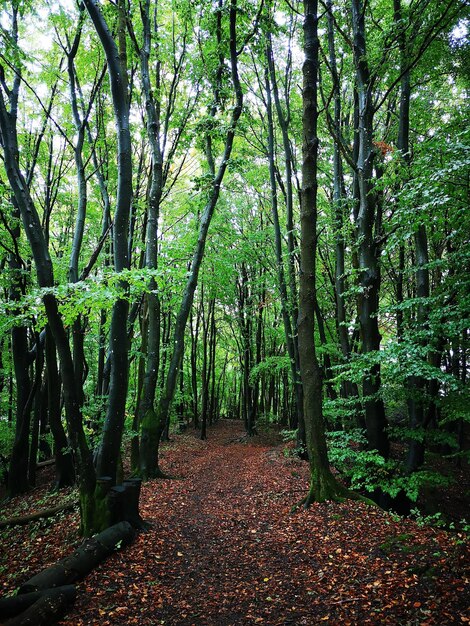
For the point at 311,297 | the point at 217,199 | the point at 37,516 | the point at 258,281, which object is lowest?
the point at 37,516

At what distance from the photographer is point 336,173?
11.3 metres

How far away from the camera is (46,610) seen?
3480 millimetres

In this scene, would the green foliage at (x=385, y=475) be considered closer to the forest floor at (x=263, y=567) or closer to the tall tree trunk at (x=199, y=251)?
the forest floor at (x=263, y=567)

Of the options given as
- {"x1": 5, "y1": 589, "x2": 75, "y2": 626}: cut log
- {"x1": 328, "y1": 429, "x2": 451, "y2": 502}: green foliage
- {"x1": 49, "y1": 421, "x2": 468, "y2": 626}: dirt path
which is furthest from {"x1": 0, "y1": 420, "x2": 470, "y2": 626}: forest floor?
{"x1": 328, "y1": 429, "x2": 451, "y2": 502}: green foliage

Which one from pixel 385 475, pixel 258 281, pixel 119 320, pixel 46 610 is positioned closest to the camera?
pixel 46 610

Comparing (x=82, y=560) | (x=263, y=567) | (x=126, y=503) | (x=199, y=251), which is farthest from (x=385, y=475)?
(x=199, y=251)

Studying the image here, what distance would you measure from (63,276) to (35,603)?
10.3 meters

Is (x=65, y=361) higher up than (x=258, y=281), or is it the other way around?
(x=258, y=281)

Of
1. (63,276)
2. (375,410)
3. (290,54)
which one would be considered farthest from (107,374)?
(290,54)

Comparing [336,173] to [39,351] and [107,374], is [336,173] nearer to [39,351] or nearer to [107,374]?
[107,374]

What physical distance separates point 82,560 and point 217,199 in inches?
399

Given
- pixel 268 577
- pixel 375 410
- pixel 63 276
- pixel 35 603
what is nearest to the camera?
pixel 35 603

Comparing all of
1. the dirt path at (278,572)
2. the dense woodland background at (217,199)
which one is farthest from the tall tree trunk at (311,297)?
the dirt path at (278,572)

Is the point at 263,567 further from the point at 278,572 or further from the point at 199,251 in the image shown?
the point at 199,251
